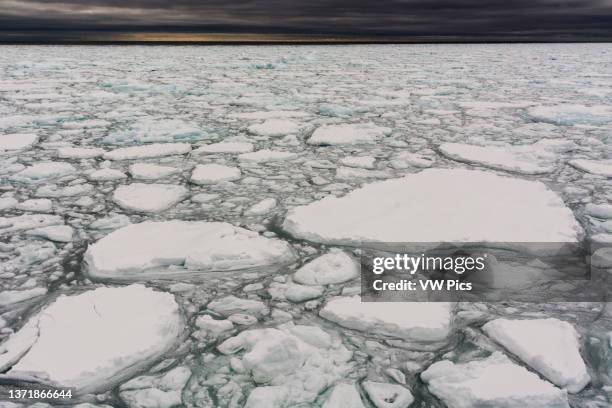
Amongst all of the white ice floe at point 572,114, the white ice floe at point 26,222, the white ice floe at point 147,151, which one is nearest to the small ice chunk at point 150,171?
the white ice floe at point 147,151

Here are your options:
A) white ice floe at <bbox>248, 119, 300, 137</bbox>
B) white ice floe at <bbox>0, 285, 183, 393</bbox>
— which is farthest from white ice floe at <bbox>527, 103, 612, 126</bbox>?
white ice floe at <bbox>0, 285, 183, 393</bbox>

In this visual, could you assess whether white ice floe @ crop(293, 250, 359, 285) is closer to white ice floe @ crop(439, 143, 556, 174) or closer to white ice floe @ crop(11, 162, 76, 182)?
white ice floe @ crop(439, 143, 556, 174)

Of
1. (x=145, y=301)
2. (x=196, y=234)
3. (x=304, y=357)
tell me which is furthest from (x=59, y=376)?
(x=196, y=234)

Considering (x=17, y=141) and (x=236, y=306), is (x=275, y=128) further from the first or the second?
(x=236, y=306)

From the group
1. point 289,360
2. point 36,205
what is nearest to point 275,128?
point 36,205

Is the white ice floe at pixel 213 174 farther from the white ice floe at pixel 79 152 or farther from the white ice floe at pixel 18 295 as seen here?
the white ice floe at pixel 18 295

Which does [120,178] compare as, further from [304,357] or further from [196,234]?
[304,357]
